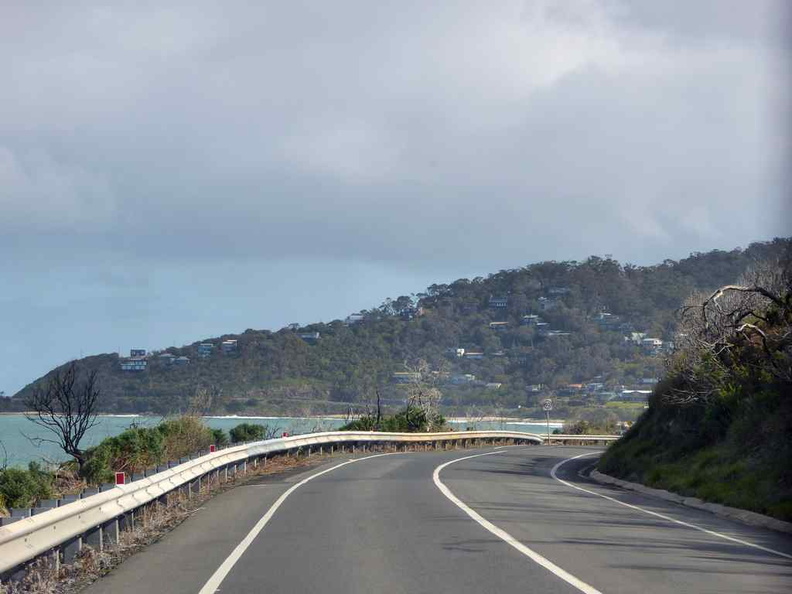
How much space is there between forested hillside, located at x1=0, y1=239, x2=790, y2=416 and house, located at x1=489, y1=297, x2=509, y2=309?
0.28 m

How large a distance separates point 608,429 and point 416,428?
75.7 feet

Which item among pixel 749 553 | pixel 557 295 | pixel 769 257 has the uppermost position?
pixel 557 295

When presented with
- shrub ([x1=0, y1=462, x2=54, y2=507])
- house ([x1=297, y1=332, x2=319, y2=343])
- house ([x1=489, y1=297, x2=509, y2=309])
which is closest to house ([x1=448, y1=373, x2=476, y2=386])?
house ([x1=297, y1=332, x2=319, y2=343])

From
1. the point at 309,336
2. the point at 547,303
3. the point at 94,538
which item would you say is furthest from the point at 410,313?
the point at 94,538

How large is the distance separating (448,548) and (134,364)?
296 ft

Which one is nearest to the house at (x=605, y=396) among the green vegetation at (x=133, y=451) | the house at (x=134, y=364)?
the house at (x=134, y=364)

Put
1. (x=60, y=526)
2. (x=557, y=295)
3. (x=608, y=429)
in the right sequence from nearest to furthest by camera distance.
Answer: (x=60, y=526)
(x=608, y=429)
(x=557, y=295)

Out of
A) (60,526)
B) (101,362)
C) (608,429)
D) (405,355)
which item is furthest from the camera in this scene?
(405,355)

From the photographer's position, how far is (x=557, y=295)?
531ft

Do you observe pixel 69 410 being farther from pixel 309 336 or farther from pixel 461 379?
pixel 309 336

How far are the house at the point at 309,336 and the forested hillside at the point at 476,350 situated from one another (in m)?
0.17

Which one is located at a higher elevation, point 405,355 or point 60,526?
point 405,355

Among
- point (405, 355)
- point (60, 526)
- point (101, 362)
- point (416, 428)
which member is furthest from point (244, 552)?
point (405, 355)

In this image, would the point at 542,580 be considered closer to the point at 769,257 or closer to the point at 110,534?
the point at 110,534
